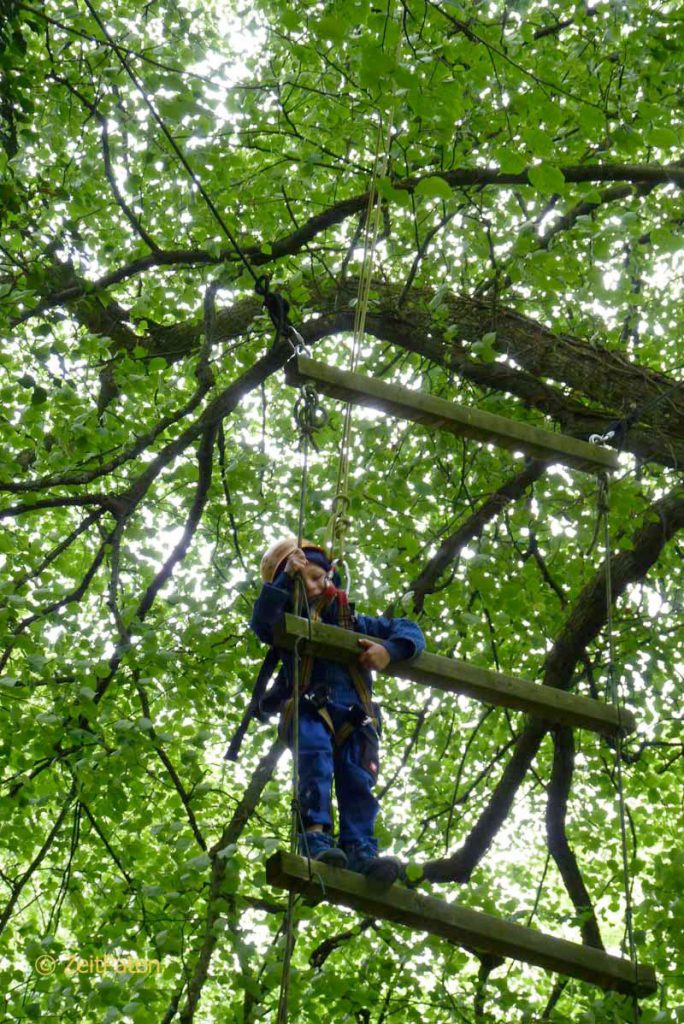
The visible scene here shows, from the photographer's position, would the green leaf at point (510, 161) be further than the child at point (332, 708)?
Yes

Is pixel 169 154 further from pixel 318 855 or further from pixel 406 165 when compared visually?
pixel 318 855

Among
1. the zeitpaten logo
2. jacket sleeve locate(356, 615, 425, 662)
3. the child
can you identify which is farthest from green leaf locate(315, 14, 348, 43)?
the zeitpaten logo

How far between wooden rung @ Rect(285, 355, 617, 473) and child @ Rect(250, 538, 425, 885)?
1.79 ft

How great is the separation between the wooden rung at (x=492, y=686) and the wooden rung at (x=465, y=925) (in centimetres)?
60

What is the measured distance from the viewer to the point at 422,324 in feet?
18.7

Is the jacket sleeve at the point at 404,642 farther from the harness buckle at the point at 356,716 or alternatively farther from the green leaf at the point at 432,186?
the green leaf at the point at 432,186

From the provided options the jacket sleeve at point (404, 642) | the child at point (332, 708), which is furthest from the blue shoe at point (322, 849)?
the jacket sleeve at point (404, 642)

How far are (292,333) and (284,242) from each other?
63.5 inches

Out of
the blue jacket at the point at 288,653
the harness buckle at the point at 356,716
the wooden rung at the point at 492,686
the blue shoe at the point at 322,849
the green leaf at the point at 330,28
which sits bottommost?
the blue shoe at the point at 322,849

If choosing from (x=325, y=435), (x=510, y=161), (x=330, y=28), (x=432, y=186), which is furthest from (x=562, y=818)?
(x=330, y=28)

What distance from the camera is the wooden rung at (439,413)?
365 cm

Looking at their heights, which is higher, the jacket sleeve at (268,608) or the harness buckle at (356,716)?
the jacket sleeve at (268,608)

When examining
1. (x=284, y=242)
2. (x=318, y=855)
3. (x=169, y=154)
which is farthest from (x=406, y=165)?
(x=318, y=855)

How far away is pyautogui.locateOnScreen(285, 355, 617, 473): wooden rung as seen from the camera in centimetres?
365
